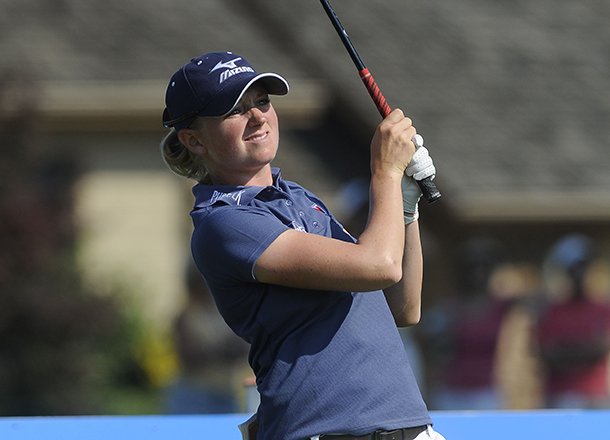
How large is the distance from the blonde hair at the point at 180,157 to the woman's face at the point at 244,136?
13 centimetres

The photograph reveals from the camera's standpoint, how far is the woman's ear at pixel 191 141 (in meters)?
3.53

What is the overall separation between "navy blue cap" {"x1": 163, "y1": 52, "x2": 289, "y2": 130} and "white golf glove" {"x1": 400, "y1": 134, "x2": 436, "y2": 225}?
1.14 feet

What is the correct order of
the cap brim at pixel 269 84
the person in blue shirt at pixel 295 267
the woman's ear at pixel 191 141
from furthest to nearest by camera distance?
the woman's ear at pixel 191 141 < the cap brim at pixel 269 84 < the person in blue shirt at pixel 295 267

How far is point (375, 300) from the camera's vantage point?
11.3 ft

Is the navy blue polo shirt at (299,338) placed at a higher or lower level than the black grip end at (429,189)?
lower

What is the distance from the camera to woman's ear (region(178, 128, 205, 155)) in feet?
11.6

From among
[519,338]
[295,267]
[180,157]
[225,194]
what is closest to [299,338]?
[295,267]

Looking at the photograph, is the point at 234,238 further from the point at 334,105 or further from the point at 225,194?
the point at 334,105

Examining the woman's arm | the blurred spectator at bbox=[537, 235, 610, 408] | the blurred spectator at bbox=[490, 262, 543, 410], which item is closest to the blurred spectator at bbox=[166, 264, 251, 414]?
the blurred spectator at bbox=[490, 262, 543, 410]

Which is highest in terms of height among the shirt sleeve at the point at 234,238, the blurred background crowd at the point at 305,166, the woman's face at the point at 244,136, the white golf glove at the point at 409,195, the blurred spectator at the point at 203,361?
the blurred background crowd at the point at 305,166

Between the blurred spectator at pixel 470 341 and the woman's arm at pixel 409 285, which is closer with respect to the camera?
the woman's arm at pixel 409 285

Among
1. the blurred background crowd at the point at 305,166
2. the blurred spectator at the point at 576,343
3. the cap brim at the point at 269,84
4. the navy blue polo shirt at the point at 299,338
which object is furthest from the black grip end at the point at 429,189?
the blurred background crowd at the point at 305,166

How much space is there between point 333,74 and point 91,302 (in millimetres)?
3850

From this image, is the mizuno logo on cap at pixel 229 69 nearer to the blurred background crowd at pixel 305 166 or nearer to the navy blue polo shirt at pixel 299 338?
the navy blue polo shirt at pixel 299 338
